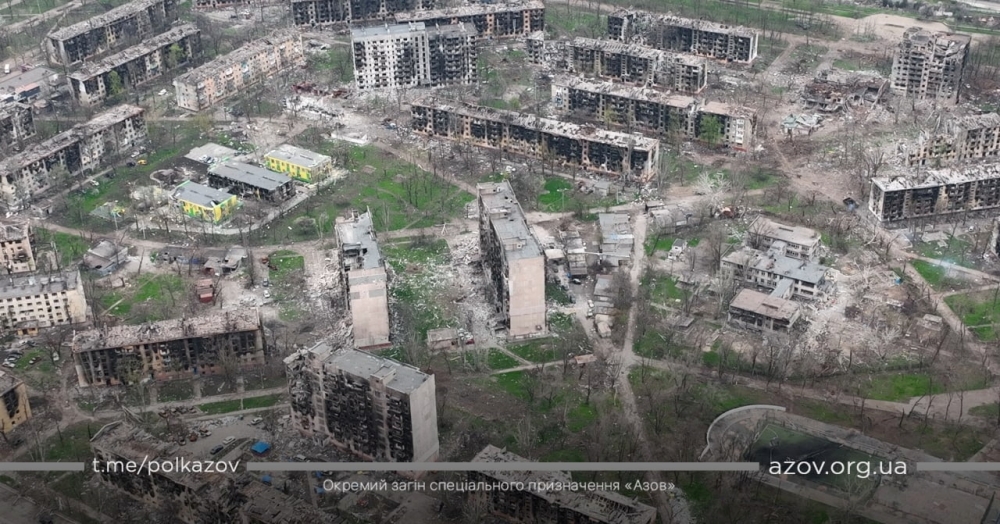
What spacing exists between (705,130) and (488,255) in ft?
73.4

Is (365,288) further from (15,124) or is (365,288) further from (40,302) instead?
(15,124)

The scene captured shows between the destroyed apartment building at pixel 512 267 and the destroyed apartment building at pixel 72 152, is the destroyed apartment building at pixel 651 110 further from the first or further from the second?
the destroyed apartment building at pixel 72 152

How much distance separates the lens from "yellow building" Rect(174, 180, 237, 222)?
3017 inches

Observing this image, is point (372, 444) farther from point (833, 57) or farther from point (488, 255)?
point (833, 57)

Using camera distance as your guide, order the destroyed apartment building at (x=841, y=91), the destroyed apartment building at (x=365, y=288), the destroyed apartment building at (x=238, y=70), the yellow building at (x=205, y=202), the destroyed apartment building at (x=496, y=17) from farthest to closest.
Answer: the destroyed apartment building at (x=496, y=17) → the destroyed apartment building at (x=238, y=70) → the destroyed apartment building at (x=841, y=91) → the yellow building at (x=205, y=202) → the destroyed apartment building at (x=365, y=288)

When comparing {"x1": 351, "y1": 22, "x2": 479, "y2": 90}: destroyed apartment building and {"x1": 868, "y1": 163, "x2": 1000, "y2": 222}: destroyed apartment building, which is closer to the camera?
{"x1": 868, "y1": 163, "x2": 1000, "y2": 222}: destroyed apartment building

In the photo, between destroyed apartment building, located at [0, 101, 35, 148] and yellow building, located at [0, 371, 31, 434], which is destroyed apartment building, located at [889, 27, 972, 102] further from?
yellow building, located at [0, 371, 31, 434]

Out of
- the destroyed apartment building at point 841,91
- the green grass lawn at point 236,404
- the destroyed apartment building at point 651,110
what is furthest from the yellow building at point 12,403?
the destroyed apartment building at point 841,91

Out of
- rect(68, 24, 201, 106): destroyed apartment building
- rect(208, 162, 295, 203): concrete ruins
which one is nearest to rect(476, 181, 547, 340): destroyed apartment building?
rect(208, 162, 295, 203): concrete ruins

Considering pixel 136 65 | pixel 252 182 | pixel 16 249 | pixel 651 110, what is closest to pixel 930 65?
pixel 651 110

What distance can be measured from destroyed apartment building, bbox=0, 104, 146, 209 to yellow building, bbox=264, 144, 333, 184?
10.4 metres

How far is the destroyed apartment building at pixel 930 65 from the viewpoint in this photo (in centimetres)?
8912

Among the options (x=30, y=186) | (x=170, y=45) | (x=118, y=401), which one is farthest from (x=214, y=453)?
(x=170, y=45)

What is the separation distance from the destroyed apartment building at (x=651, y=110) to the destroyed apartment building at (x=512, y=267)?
20.6m
